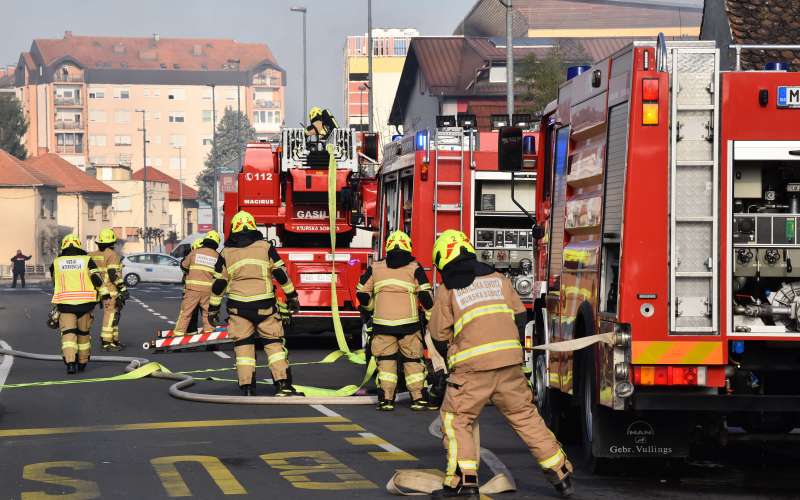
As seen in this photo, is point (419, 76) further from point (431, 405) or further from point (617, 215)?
point (617, 215)

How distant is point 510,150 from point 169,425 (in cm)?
387

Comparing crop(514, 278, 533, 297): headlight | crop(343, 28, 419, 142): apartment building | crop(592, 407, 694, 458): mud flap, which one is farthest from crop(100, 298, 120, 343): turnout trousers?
crop(343, 28, 419, 142): apartment building

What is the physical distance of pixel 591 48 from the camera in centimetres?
7275

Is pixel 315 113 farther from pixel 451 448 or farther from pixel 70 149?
pixel 70 149

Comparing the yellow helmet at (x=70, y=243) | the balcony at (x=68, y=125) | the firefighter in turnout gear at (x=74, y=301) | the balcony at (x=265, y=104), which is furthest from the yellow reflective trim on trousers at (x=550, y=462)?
the balcony at (x=265, y=104)

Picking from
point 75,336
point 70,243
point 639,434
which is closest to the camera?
point 639,434

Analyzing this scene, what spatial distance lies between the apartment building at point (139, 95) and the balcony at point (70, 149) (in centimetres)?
12

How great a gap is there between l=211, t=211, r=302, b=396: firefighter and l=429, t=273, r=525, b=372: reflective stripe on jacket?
5.66 metres

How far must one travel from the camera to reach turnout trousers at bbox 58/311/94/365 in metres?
18.4

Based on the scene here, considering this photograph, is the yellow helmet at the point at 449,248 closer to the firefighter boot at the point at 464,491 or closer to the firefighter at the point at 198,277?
the firefighter boot at the point at 464,491

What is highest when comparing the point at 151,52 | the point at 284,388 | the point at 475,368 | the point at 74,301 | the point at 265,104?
the point at 151,52

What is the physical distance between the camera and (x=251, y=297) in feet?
47.6

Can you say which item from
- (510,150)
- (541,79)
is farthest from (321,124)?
(541,79)

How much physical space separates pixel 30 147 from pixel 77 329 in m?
155
